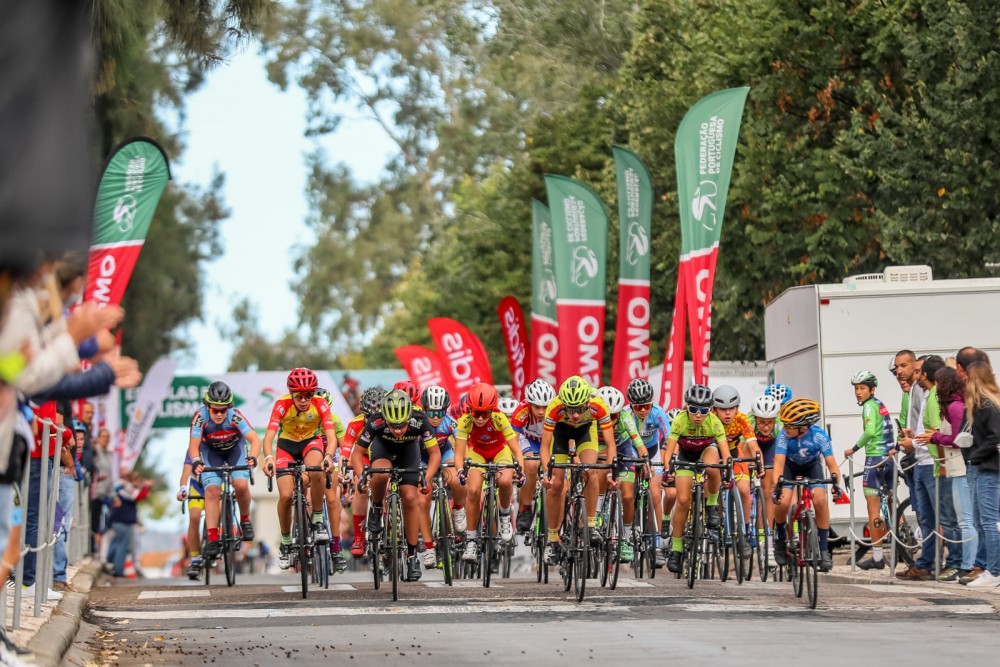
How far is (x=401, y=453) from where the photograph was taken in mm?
16828

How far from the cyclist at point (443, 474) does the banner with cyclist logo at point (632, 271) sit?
646cm

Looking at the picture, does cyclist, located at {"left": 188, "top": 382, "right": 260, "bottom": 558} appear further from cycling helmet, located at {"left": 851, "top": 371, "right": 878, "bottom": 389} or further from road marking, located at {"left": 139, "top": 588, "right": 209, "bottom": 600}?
cycling helmet, located at {"left": 851, "top": 371, "right": 878, "bottom": 389}

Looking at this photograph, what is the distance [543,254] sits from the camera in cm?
3331

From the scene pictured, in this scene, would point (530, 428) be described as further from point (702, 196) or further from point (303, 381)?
point (702, 196)

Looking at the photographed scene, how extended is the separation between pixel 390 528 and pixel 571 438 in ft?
6.86

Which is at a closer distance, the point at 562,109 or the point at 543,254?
the point at 543,254

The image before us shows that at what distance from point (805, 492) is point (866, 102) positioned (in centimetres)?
1625

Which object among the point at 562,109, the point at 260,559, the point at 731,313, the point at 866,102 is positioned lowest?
the point at 260,559

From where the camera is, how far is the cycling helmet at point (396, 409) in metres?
16.1

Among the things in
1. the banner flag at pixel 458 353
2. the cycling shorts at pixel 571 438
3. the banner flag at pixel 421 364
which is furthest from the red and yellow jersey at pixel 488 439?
the banner flag at pixel 421 364

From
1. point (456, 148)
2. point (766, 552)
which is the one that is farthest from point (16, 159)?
point (456, 148)

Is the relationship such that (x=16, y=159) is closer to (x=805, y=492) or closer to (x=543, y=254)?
(x=805, y=492)

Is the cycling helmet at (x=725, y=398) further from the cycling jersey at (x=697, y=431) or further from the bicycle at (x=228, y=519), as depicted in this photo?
the bicycle at (x=228, y=519)

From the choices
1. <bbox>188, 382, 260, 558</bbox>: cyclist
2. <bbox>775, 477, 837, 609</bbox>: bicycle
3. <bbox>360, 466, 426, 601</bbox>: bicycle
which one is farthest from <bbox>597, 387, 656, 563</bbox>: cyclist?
<bbox>188, 382, 260, 558</bbox>: cyclist
